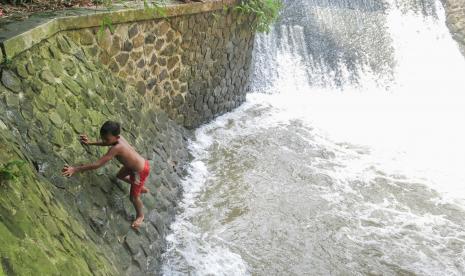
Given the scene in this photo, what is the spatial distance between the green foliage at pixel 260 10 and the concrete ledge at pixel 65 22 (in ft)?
4.77

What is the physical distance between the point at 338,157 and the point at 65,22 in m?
4.84

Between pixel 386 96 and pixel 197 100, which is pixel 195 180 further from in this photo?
pixel 386 96

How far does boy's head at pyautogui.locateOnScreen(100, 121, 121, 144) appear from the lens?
3891 mm

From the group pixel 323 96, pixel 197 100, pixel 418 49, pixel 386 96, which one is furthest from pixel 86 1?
pixel 418 49

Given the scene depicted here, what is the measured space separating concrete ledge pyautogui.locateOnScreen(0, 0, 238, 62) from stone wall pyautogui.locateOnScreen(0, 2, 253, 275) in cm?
9

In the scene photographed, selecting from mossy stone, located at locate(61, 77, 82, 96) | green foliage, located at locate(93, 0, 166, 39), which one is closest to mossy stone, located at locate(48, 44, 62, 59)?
mossy stone, located at locate(61, 77, 82, 96)

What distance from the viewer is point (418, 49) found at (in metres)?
12.0

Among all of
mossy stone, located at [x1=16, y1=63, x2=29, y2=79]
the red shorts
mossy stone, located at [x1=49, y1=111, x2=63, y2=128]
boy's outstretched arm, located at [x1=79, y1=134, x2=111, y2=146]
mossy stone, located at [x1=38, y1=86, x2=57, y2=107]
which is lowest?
the red shorts

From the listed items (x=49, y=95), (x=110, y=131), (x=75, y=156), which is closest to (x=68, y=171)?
(x=75, y=156)

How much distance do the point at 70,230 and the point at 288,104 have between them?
280 inches

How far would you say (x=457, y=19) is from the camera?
1234 cm

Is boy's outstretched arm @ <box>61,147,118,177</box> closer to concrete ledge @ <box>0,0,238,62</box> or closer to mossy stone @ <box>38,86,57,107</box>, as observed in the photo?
mossy stone @ <box>38,86,57,107</box>

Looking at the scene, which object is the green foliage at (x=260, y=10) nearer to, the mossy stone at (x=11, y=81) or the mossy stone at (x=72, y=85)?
the mossy stone at (x=72, y=85)

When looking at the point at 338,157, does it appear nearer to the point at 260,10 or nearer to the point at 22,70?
the point at 260,10
